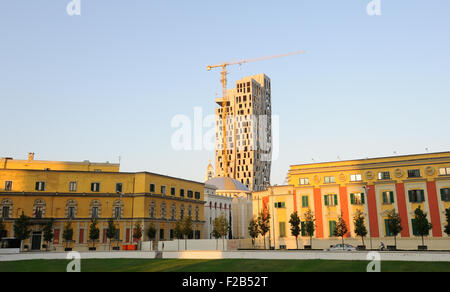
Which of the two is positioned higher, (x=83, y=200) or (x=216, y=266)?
(x=83, y=200)

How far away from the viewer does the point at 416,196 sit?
59094 millimetres

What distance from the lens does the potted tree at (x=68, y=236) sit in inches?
2539

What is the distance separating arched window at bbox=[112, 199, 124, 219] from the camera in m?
70.8

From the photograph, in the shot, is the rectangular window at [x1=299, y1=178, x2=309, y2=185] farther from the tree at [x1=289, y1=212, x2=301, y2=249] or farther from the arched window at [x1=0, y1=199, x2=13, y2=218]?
the arched window at [x1=0, y1=199, x2=13, y2=218]

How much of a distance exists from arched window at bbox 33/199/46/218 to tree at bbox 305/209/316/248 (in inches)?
1720

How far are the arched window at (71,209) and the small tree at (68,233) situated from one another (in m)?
2.00

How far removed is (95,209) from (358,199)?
146 ft

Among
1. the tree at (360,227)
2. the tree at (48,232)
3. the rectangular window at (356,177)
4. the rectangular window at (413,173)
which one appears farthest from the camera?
the rectangular window at (356,177)

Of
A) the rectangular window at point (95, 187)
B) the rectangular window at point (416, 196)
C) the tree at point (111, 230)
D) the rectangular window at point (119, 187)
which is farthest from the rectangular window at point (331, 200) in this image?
the rectangular window at point (95, 187)

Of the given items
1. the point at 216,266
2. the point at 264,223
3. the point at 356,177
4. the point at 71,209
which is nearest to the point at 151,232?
the point at 71,209

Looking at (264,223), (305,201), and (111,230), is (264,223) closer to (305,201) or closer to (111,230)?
(305,201)

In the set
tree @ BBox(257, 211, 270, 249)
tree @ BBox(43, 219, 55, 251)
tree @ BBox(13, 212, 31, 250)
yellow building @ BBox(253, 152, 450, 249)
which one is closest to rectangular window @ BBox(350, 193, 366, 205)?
yellow building @ BBox(253, 152, 450, 249)

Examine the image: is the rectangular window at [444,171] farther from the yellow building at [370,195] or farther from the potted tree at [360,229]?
the potted tree at [360,229]
